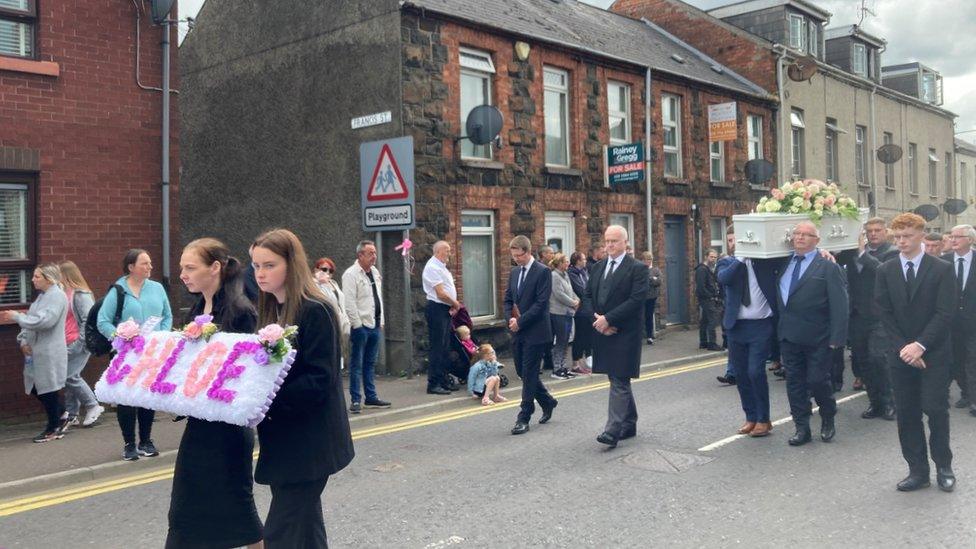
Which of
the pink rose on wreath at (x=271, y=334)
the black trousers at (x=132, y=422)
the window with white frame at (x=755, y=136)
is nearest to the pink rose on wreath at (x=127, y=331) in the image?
the pink rose on wreath at (x=271, y=334)

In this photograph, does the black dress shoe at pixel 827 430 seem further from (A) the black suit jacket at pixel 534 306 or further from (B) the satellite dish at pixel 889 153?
(B) the satellite dish at pixel 889 153

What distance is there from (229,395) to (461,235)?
12.2 metres

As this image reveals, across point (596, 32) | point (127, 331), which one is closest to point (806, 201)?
point (127, 331)

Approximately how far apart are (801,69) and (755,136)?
2.62 m

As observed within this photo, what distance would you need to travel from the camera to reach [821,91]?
91.5 ft

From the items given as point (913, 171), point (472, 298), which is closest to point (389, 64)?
point (472, 298)

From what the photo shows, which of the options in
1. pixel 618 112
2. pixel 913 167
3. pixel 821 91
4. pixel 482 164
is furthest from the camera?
pixel 913 167

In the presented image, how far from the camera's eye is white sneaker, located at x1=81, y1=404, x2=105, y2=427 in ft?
31.7

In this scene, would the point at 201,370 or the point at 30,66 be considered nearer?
the point at 201,370

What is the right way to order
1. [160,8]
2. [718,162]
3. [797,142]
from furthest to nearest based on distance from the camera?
[797,142]
[718,162]
[160,8]

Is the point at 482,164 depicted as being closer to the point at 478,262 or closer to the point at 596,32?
the point at 478,262

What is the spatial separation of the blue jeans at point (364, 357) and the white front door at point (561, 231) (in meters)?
7.62

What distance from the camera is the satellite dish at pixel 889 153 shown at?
28844 millimetres

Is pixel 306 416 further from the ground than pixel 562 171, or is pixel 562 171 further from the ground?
pixel 562 171
